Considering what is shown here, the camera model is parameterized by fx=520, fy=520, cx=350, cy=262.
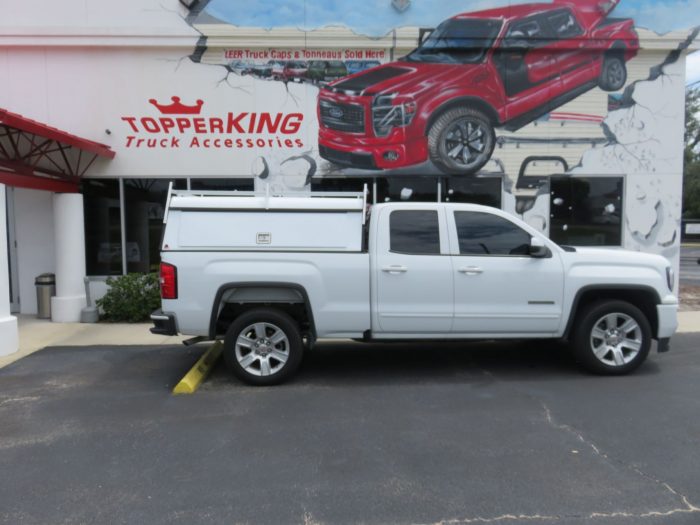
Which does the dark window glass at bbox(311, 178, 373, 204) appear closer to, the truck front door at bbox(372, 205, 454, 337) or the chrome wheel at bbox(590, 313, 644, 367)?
the truck front door at bbox(372, 205, 454, 337)

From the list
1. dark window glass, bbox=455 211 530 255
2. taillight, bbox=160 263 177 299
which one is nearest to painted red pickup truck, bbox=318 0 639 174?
dark window glass, bbox=455 211 530 255

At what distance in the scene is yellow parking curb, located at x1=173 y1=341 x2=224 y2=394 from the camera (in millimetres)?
5410

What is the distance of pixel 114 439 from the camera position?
4.24 m

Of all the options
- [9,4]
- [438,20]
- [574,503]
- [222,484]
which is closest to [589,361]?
[574,503]

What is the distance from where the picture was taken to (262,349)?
5559 millimetres

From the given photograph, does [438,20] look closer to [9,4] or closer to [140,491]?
[9,4]

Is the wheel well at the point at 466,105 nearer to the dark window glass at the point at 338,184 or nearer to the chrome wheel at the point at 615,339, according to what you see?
the dark window glass at the point at 338,184

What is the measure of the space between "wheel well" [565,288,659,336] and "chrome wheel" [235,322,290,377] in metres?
3.17

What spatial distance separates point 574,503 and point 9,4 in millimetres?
12107

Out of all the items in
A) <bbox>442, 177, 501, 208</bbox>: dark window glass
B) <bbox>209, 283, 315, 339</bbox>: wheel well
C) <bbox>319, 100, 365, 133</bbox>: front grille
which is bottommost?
<bbox>209, 283, 315, 339</bbox>: wheel well

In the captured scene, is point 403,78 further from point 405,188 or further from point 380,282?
point 380,282

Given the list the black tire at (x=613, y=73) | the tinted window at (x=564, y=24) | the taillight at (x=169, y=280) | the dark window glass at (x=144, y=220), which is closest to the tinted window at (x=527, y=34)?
the tinted window at (x=564, y=24)

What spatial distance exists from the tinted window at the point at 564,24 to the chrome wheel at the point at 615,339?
7159 millimetres

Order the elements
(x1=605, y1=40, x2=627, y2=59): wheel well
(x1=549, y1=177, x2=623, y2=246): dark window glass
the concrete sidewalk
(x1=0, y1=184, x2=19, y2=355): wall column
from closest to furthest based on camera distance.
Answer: (x1=0, y1=184, x2=19, y2=355): wall column, the concrete sidewalk, (x1=605, y1=40, x2=627, y2=59): wheel well, (x1=549, y1=177, x2=623, y2=246): dark window glass
